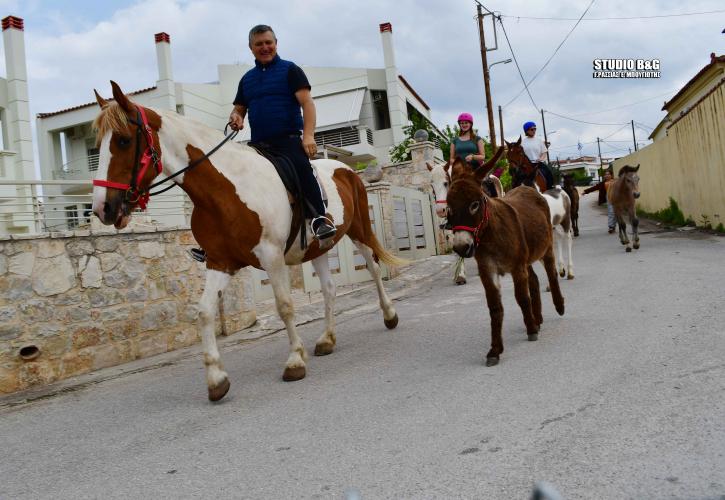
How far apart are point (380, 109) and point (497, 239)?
28.5 metres

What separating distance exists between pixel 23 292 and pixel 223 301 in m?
2.37

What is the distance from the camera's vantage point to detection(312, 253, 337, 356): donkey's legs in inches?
234

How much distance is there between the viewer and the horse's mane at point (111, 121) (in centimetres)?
423

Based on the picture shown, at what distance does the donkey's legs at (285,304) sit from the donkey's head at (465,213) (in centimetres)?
139

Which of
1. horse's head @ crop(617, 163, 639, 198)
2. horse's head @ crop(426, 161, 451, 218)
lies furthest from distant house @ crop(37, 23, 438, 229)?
horse's head @ crop(426, 161, 451, 218)

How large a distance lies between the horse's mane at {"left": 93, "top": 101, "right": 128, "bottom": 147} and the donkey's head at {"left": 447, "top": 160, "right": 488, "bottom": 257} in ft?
7.94

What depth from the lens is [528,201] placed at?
19.6 feet

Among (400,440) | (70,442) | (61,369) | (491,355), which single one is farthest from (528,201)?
(61,369)

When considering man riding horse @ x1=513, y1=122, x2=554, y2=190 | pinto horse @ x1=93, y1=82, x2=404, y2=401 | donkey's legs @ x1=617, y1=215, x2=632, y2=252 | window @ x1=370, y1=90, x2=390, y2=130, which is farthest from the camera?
window @ x1=370, y1=90, x2=390, y2=130

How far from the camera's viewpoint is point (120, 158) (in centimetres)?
427

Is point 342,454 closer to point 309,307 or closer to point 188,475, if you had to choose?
point 188,475

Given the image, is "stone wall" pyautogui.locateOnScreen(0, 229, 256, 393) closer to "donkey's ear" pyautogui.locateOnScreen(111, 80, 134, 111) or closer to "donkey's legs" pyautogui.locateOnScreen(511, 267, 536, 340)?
"donkey's ear" pyautogui.locateOnScreen(111, 80, 134, 111)

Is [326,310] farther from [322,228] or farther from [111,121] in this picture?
[111,121]

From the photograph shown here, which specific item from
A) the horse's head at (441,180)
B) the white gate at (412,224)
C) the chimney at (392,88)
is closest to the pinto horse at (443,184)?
the horse's head at (441,180)
